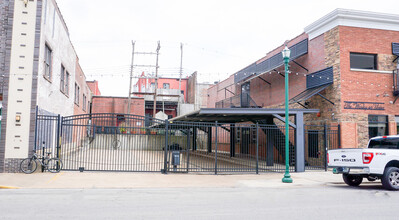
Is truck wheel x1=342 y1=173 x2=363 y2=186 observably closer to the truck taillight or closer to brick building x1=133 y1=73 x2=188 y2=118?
the truck taillight

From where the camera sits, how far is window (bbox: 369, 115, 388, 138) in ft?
60.7

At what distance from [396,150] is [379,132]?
27.1 ft

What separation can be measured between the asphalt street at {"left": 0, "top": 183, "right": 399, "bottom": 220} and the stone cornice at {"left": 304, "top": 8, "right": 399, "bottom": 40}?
35.3 ft

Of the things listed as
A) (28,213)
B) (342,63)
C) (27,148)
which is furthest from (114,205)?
(342,63)

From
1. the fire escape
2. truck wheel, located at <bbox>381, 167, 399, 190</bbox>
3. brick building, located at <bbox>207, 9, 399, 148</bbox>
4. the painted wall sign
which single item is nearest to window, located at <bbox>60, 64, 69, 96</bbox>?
brick building, located at <bbox>207, 9, 399, 148</bbox>

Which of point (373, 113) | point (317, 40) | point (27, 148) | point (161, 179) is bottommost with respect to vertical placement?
point (161, 179)

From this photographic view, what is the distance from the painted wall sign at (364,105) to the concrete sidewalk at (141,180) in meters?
4.84

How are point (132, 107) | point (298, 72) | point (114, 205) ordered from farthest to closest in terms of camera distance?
point (132, 107) < point (298, 72) < point (114, 205)

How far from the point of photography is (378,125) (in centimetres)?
1861

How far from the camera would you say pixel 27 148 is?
44.2 ft

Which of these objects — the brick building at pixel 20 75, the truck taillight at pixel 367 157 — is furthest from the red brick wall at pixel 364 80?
the brick building at pixel 20 75

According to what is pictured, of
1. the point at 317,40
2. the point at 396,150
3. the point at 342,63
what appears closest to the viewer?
the point at 396,150

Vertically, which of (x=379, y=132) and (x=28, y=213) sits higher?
(x=379, y=132)

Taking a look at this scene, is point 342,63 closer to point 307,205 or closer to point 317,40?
point 317,40
